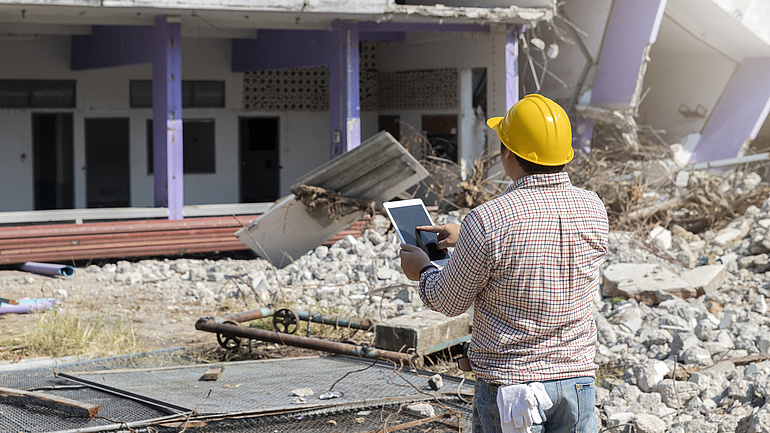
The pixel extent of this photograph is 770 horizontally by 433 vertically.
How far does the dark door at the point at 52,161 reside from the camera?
48.0 ft

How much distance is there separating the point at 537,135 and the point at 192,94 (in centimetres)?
1386

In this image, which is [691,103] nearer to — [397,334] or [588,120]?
[588,120]

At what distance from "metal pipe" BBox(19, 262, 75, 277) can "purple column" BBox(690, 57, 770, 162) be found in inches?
494

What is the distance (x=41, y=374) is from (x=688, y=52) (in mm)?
15522

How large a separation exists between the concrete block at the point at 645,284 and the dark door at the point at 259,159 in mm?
8990

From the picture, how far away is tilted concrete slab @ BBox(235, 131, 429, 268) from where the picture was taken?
8.85 metres

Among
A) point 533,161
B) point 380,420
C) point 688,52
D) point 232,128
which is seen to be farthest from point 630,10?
point 533,161

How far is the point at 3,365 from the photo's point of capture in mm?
5625

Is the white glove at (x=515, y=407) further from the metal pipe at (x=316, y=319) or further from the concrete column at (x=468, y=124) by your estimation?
the concrete column at (x=468, y=124)

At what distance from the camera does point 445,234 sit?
3062 mm

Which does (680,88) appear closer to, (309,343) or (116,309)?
(116,309)

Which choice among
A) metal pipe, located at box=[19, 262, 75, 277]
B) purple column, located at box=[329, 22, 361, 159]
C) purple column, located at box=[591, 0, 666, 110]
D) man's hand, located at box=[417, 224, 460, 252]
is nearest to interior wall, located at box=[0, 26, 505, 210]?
purple column, located at box=[329, 22, 361, 159]

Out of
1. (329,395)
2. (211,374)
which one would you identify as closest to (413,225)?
(329,395)

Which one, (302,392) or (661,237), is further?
(661,237)
